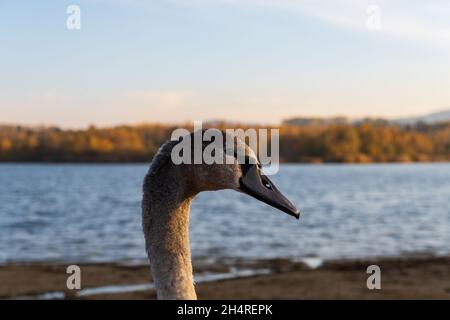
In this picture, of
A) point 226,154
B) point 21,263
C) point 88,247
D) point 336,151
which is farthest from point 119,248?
point 336,151

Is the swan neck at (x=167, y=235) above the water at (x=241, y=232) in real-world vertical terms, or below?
above

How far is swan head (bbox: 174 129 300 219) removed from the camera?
5176 millimetres

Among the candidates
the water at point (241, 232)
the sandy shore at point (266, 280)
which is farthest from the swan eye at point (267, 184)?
the water at point (241, 232)

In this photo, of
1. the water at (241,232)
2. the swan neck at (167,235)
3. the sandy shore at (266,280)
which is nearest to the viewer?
the swan neck at (167,235)

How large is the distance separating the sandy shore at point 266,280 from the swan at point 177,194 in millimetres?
12922

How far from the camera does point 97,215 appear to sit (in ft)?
178

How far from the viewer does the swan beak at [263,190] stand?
516 cm

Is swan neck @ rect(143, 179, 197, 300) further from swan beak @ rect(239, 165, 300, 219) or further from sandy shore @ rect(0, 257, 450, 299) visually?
sandy shore @ rect(0, 257, 450, 299)

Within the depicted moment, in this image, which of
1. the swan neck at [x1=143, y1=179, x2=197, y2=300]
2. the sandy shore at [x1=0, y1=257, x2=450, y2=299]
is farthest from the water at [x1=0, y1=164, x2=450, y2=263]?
the swan neck at [x1=143, y1=179, x2=197, y2=300]

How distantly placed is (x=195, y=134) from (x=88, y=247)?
27.8 metres

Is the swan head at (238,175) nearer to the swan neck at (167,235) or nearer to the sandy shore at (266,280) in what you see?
the swan neck at (167,235)

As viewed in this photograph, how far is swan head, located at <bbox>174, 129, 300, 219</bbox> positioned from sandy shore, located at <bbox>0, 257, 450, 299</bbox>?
42.9 ft
